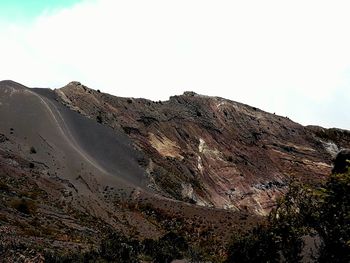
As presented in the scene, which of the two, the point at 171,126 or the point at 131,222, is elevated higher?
the point at 171,126

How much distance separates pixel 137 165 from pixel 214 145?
126ft

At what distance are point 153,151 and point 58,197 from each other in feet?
129

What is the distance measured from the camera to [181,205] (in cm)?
7481

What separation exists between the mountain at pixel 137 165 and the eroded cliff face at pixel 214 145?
338 millimetres

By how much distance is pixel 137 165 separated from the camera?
3509 inches

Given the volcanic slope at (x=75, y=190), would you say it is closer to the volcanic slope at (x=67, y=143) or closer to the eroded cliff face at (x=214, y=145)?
the volcanic slope at (x=67, y=143)

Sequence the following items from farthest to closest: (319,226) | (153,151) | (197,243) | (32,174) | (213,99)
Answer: (213,99), (153,151), (32,174), (197,243), (319,226)

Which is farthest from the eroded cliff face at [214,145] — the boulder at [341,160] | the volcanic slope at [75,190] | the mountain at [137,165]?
the boulder at [341,160]

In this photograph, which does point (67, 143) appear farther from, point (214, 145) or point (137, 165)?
point (214, 145)

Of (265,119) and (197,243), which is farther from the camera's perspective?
(265,119)

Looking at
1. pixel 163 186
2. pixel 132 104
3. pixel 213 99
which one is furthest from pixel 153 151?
pixel 213 99

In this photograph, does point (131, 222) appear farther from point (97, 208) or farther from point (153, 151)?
point (153, 151)

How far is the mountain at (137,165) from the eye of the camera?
5416 cm

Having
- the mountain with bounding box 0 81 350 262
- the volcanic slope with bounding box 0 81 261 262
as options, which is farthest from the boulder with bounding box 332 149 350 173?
the volcanic slope with bounding box 0 81 261 262
